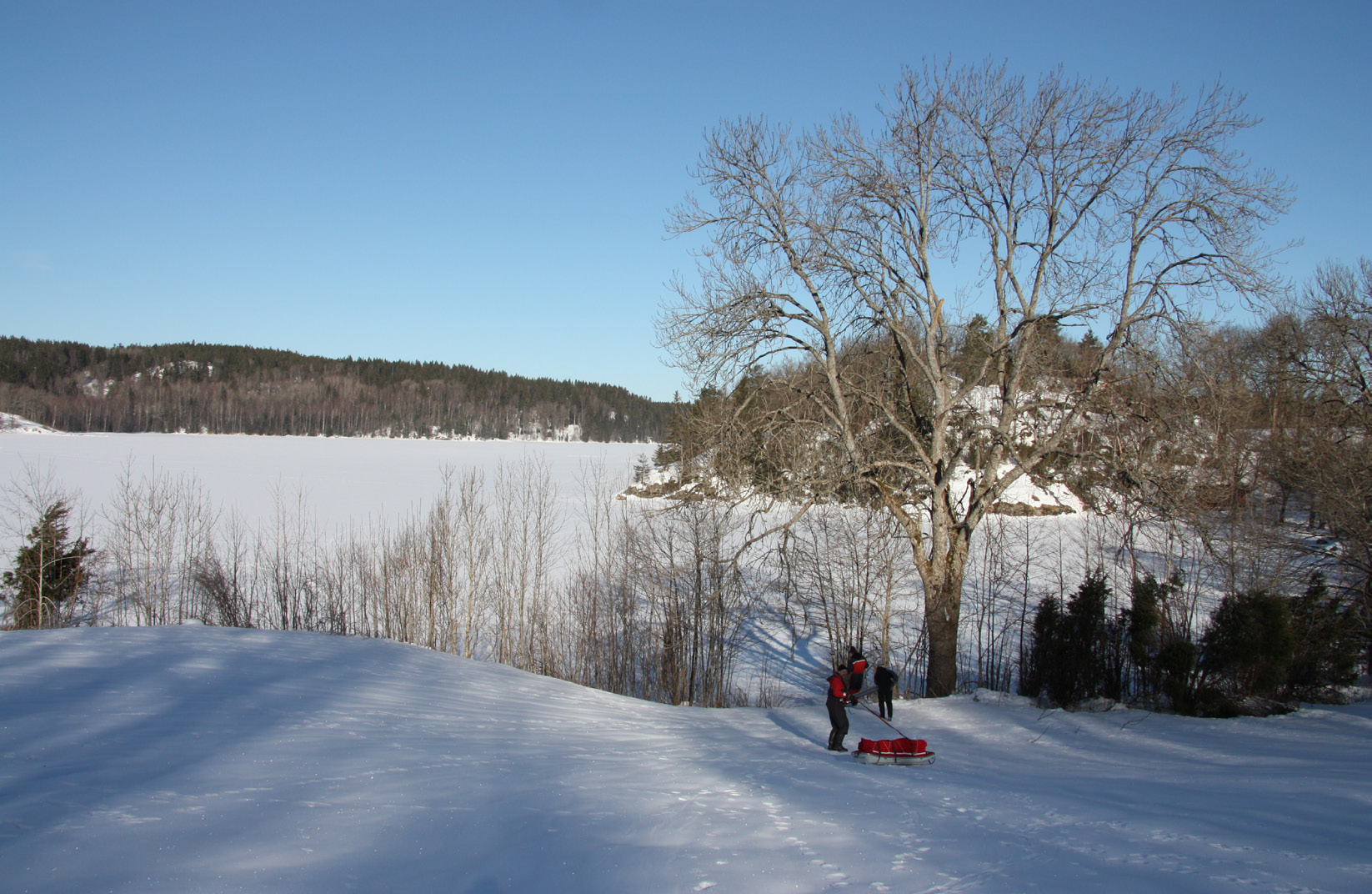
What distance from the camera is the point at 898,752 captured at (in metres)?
9.77

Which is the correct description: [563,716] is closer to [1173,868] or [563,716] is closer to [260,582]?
[1173,868]

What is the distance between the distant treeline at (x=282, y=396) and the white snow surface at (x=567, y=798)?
9216 centimetres

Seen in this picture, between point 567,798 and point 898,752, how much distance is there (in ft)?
16.2

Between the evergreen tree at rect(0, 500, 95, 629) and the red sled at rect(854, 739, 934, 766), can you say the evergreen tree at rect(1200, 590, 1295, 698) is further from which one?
the evergreen tree at rect(0, 500, 95, 629)

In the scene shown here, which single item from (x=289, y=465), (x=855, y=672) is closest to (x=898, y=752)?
(x=855, y=672)

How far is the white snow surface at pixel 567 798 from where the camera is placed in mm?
4938

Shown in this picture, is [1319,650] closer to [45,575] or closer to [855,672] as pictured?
[855,672]

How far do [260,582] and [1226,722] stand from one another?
100 feet

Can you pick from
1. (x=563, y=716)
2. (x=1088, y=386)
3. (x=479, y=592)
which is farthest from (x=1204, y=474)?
(x=479, y=592)

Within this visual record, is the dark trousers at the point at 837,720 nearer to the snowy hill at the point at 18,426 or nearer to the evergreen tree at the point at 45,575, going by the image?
the evergreen tree at the point at 45,575

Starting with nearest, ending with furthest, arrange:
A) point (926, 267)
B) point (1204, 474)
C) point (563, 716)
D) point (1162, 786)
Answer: point (1162, 786)
point (563, 716)
point (926, 267)
point (1204, 474)

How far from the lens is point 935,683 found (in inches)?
587

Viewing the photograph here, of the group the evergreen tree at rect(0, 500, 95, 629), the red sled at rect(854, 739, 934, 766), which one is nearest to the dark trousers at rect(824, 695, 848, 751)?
the red sled at rect(854, 739, 934, 766)

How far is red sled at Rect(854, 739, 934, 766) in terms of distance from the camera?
9758 mm
